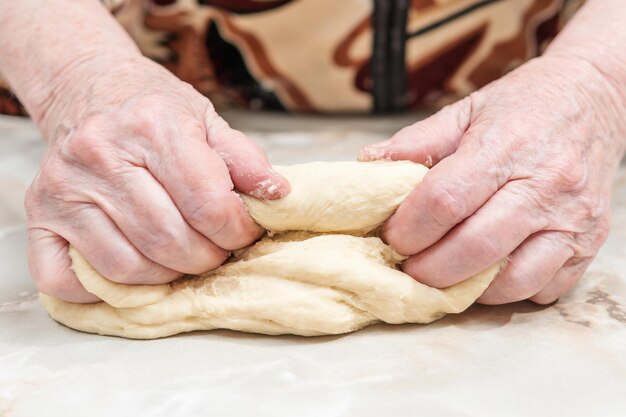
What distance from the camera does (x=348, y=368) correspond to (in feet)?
3.33

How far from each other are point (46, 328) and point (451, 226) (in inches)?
26.4

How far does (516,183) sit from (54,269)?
73 cm

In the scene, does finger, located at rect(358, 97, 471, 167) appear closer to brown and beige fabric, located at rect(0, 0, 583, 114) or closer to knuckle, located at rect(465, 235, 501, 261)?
knuckle, located at rect(465, 235, 501, 261)

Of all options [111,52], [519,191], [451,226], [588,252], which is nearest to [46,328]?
[111,52]

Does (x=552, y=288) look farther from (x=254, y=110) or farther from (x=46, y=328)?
(x=254, y=110)

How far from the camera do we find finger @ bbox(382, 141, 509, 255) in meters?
1.04

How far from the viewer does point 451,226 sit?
107 cm

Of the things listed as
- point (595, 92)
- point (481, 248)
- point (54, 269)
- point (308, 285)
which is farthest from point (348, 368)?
point (595, 92)

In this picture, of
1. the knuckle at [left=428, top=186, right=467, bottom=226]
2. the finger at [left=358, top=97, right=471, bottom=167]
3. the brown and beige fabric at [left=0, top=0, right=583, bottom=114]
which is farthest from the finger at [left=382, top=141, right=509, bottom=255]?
the brown and beige fabric at [left=0, top=0, right=583, bottom=114]

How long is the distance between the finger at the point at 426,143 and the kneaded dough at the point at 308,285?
31mm

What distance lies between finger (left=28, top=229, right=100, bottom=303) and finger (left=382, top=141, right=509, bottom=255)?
1.69 ft

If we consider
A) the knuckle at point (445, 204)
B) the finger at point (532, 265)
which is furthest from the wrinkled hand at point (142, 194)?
the finger at point (532, 265)

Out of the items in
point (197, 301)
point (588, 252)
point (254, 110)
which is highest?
point (588, 252)

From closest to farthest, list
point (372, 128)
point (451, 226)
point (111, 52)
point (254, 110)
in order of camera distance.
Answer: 1. point (451, 226)
2. point (111, 52)
3. point (372, 128)
4. point (254, 110)
